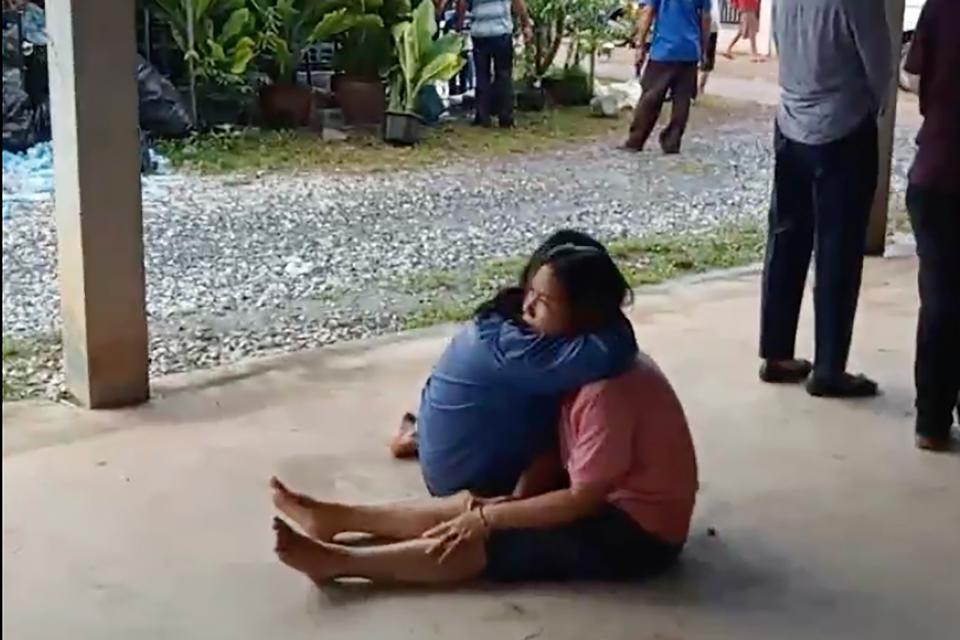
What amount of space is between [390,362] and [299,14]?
5.75 metres

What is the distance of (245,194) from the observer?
788 cm

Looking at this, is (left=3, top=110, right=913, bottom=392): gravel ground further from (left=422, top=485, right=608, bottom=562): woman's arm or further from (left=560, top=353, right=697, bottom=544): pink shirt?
(left=560, top=353, right=697, bottom=544): pink shirt

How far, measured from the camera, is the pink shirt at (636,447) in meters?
2.88

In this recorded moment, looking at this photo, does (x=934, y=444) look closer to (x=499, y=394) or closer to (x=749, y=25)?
(x=499, y=394)

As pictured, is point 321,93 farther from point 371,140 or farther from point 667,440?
point 667,440

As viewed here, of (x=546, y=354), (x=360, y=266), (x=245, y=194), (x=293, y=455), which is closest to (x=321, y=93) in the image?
(x=245, y=194)

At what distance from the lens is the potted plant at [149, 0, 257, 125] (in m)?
9.59

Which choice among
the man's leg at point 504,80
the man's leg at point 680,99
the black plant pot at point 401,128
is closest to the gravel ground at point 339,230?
the man's leg at point 680,99

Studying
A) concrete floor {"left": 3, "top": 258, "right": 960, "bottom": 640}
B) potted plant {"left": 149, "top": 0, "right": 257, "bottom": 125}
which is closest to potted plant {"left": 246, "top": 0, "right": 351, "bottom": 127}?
potted plant {"left": 149, "top": 0, "right": 257, "bottom": 125}

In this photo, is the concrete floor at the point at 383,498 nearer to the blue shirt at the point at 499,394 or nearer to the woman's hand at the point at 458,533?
the woman's hand at the point at 458,533

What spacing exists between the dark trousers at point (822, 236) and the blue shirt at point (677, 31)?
16.7 feet

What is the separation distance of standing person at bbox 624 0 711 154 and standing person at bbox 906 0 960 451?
5532 millimetres

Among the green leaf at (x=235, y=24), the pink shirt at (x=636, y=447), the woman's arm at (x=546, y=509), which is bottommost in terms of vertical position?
the woman's arm at (x=546, y=509)

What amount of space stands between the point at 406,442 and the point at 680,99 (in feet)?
20.1
